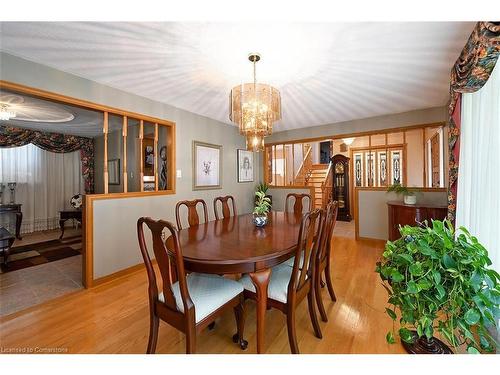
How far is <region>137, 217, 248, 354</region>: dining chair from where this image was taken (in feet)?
3.69

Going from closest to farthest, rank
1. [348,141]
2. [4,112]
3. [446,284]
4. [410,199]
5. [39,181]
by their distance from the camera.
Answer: [446,284], [4,112], [410,199], [39,181], [348,141]

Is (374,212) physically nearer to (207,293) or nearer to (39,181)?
(207,293)

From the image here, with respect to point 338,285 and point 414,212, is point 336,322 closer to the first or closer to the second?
point 338,285

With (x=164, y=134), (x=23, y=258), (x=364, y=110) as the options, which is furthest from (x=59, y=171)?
(x=364, y=110)

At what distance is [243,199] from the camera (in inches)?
184

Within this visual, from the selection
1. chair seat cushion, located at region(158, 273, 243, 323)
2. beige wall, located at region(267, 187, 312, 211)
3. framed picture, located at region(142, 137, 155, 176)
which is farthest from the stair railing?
chair seat cushion, located at region(158, 273, 243, 323)

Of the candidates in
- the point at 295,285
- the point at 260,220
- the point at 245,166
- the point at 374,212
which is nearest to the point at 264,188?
the point at 245,166

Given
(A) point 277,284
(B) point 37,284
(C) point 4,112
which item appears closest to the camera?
(A) point 277,284

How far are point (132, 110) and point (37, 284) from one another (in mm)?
2321

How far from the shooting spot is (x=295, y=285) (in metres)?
1.37

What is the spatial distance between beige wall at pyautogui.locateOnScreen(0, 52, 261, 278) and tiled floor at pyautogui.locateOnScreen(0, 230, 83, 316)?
0.40 metres

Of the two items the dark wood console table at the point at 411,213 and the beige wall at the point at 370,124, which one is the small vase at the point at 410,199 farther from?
the beige wall at the point at 370,124

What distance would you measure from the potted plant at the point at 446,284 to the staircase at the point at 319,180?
17.4 feet

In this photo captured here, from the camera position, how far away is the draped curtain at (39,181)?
448cm
